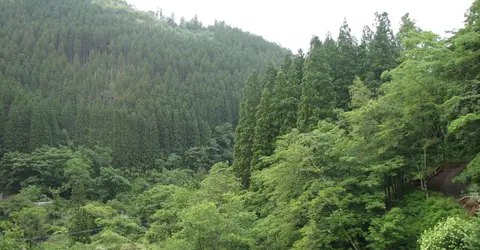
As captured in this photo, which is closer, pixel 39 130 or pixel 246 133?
pixel 246 133

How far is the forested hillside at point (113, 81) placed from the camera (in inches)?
2239

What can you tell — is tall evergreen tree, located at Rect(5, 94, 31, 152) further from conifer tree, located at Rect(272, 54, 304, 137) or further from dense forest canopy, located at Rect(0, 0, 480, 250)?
conifer tree, located at Rect(272, 54, 304, 137)

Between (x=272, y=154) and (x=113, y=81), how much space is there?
68419mm

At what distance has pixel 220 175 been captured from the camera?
82.0 ft

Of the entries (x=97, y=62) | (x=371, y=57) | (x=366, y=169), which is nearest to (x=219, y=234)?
(x=366, y=169)

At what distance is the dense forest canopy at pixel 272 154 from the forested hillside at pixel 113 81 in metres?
0.39

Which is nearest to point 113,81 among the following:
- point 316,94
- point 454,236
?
point 316,94

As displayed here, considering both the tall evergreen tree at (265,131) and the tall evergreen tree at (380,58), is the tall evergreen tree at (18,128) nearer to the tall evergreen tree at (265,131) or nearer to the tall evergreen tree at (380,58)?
the tall evergreen tree at (265,131)

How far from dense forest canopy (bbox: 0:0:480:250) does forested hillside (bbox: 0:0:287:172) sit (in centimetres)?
39

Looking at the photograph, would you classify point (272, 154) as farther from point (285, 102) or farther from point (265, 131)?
point (285, 102)

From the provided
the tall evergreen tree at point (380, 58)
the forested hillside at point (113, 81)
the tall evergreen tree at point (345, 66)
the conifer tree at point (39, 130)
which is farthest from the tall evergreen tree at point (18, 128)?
the tall evergreen tree at point (380, 58)

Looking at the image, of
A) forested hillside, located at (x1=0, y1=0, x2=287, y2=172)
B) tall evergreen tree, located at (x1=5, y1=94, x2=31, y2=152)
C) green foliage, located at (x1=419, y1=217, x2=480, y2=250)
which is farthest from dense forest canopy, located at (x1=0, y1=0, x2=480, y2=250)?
forested hillside, located at (x1=0, y1=0, x2=287, y2=172)

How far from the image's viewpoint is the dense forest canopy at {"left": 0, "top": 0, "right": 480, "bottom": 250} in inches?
592

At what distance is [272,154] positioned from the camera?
27641 mm
